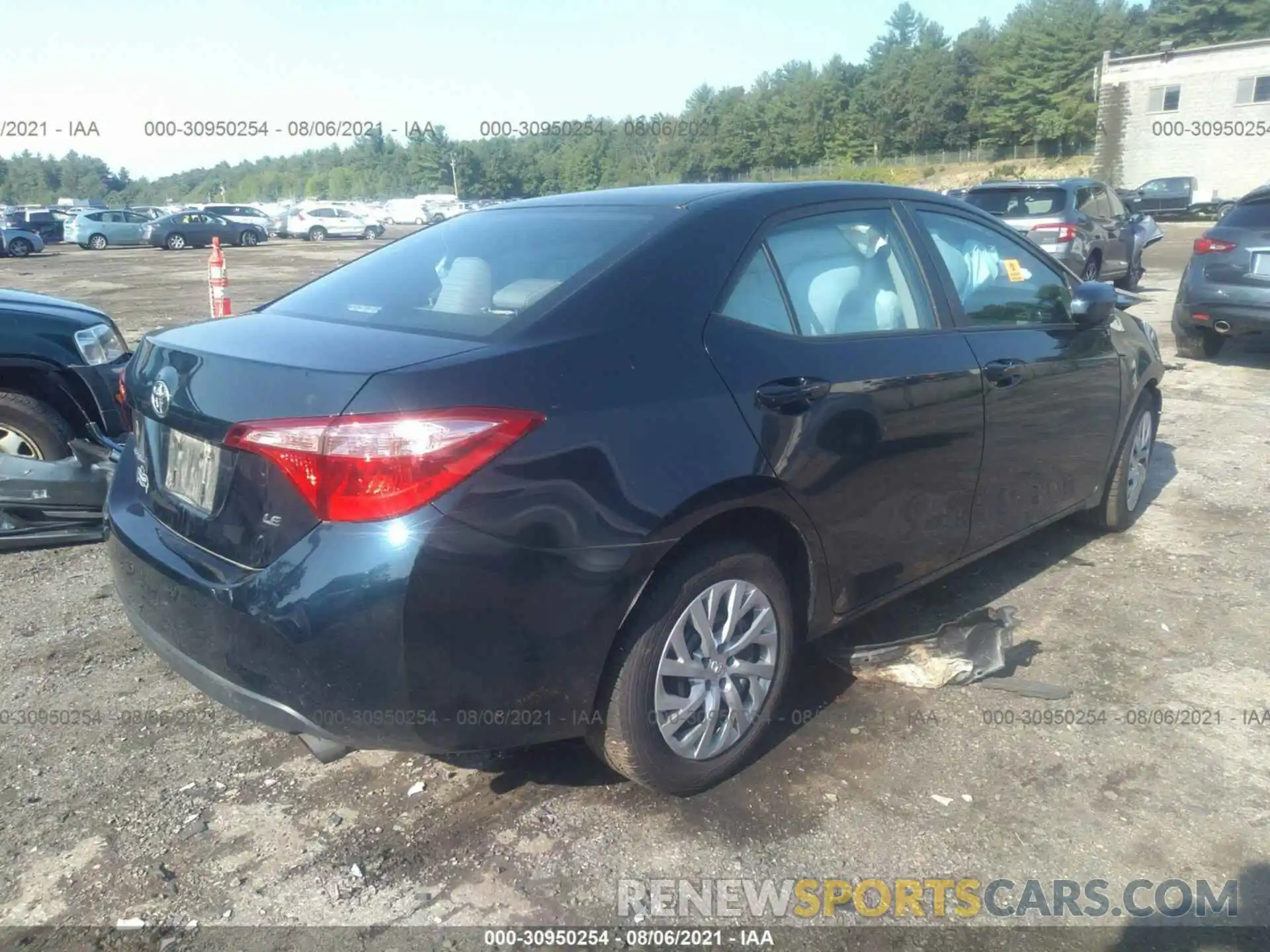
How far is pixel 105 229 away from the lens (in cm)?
3834

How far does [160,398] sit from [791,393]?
1743 mm

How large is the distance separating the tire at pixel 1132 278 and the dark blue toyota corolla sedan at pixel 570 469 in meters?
12.9

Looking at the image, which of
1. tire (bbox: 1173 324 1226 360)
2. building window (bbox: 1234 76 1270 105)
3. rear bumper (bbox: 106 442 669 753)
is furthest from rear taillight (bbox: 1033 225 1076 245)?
building window (bbox: 1234 76 1270 105)

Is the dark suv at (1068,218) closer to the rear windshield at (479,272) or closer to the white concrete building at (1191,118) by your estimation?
the rear windshield at (479,272)

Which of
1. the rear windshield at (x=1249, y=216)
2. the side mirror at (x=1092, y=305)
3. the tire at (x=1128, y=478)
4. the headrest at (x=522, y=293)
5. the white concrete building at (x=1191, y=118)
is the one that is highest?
the white concrete building at (x=1191, y=118)

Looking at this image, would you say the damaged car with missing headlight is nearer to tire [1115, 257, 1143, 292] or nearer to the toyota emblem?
the toyota emblem

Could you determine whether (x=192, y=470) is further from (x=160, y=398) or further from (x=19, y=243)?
(x=19, y=243)

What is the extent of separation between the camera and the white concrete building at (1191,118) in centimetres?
5094

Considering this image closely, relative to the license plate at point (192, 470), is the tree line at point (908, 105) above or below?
above

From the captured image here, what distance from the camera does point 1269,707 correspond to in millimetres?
3520

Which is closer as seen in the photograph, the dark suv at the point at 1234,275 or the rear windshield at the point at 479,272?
the rear windshield at the point at 479,272

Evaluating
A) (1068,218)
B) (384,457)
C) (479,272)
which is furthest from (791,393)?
(1068,218)

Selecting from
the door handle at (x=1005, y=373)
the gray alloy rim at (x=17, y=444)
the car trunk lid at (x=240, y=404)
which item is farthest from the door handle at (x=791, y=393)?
the gray alloy rim at (x=17, y=444)

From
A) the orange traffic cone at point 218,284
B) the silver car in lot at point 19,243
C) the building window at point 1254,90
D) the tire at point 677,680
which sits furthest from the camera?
the building window at point 1254,90
